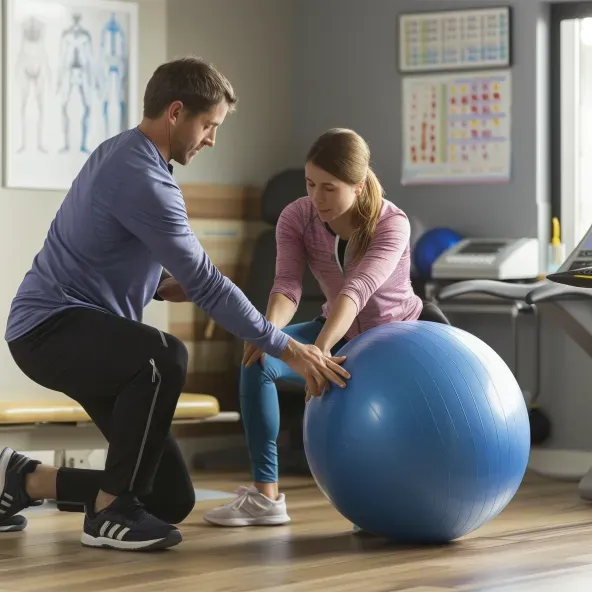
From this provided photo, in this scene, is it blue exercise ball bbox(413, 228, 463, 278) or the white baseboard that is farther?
blue exercise ball bbox(413, 228, 463, 278)

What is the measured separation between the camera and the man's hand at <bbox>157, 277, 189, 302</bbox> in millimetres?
3449

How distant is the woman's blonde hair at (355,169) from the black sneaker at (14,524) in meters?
1.19

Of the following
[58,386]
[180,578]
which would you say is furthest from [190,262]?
[180,578]

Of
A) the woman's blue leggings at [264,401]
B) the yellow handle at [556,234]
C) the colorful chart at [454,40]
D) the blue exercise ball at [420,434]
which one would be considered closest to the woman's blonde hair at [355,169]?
the woman's blue leggings at [264,401]

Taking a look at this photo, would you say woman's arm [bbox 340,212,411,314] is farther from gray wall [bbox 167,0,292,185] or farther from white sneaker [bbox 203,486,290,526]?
gray wall [bbox 167,0,292,185]

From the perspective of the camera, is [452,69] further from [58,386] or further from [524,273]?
[58,386]

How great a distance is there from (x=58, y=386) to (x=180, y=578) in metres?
0.63

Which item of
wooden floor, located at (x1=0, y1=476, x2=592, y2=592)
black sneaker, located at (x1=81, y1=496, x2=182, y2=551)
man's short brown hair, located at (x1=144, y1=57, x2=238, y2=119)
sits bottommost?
wooden floor, located at (x1=0, y1=476, x2=592, y2=592)

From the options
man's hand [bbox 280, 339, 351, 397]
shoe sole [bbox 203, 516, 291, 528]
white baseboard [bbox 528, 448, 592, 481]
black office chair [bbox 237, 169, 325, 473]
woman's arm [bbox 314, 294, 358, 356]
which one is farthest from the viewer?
black office chair [bbox 237, 169, 325, 473]

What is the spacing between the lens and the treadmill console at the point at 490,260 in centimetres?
497

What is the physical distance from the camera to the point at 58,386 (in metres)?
3.21

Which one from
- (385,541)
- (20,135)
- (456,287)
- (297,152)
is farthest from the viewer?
(297,152)

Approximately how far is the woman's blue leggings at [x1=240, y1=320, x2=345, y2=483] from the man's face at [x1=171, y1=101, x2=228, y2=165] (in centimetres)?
67

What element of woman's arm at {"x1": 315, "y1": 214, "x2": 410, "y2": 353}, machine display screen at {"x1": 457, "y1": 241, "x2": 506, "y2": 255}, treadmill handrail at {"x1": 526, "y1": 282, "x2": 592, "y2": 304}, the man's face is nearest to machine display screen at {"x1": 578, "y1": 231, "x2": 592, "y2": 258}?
treadmill handrail at {"x1": 526, "y1": 282, "x2": 592, "y2": 304}
